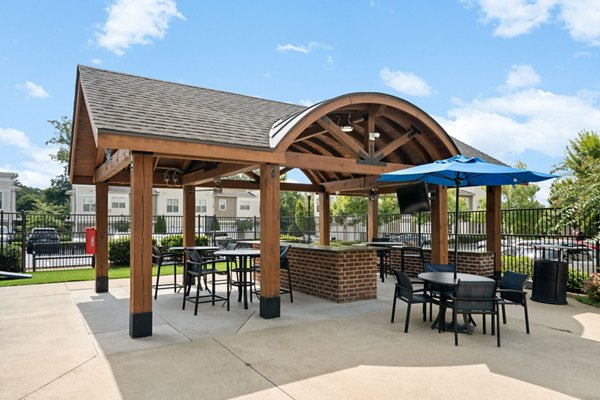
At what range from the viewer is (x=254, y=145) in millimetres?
6160

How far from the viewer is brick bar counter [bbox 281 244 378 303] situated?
25.1 ft

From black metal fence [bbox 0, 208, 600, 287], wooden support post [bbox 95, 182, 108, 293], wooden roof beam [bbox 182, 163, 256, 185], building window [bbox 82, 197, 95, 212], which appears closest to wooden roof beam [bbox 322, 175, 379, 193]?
black metal fence [bbox 0, 208, 600, 287]

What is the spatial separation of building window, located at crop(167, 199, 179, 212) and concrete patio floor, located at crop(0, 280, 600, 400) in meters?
32.5

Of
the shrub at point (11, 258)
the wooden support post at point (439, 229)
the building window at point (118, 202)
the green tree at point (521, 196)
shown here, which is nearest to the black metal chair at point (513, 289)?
the wooden support post at point (439, 229)

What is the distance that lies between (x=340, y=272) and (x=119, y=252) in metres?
9.62

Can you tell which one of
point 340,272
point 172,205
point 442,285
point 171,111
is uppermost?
point 171,111

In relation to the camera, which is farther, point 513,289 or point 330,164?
point 330,164

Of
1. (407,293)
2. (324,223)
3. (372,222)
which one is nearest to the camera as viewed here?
(407,293)

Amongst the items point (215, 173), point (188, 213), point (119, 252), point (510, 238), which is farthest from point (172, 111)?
point (119, 252)

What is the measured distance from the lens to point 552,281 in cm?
762

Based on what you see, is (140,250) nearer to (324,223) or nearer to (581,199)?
(324,223)

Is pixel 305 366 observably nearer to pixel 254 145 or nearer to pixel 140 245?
pixel 140 245

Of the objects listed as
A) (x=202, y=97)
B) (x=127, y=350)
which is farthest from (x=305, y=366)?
(x=202, y=97)

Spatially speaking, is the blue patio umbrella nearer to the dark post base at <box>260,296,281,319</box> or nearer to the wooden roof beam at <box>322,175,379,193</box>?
the dark post base at <box>260,296,281,319</box>
